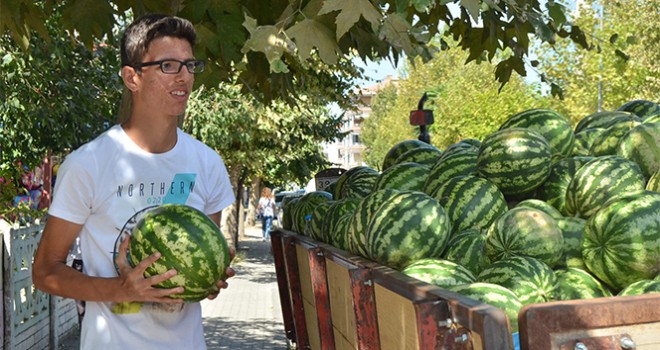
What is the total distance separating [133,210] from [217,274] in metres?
0.36

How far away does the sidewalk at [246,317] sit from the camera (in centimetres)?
1174

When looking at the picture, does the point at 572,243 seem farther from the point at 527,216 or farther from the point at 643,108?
the point at 643,108

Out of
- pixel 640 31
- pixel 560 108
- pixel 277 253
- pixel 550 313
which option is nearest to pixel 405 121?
pixel 560 108

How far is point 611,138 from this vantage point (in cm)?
485

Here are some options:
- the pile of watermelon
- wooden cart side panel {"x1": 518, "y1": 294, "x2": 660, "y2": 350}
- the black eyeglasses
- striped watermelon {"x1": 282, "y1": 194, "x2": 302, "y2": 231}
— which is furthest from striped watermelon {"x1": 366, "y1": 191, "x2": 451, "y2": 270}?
striped watermelon {"x1": 282, "y1": 194, "x2": 302, "y2": 231}

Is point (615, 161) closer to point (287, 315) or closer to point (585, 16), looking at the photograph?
point (287, 315)

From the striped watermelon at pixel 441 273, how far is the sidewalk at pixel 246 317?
8.09 m

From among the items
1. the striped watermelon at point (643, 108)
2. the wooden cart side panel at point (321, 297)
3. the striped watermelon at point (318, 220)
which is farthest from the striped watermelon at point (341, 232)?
the striped watermelon at point (643, 108)

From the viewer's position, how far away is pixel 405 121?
237 feet

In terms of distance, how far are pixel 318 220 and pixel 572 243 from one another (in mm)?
2176

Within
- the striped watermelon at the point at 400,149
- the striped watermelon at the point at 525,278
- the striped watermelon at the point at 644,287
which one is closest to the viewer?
the striped watermelon at the point at 644,287

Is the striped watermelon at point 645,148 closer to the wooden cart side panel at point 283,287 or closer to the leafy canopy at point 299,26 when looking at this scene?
the leafy canopy at point 299,26

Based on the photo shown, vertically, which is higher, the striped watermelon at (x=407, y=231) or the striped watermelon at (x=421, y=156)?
the striped watermelon at (x=421, y=156)

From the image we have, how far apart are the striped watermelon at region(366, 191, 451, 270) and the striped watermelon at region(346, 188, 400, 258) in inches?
3.5
